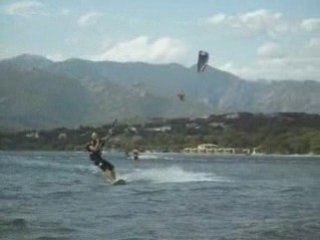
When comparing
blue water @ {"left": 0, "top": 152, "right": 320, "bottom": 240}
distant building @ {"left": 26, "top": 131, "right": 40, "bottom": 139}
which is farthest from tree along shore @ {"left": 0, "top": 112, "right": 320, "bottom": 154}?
blue water @ {"left": 0, "top": 152, "right": 320, "bottom": 240}

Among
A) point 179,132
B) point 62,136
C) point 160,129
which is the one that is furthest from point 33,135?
point 179,132

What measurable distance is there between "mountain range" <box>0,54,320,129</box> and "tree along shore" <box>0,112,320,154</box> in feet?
0.30

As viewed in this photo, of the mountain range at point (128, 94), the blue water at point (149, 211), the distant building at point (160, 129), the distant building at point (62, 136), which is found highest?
the mountain range at point (128, 94)

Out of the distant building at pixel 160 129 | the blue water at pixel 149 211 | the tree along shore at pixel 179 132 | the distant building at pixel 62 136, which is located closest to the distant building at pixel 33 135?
the tree along shore at pixel 179 132

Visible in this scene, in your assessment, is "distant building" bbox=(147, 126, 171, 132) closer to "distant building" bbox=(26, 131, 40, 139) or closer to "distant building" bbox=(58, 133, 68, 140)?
"distant building" bbox=(58, 133, 68, 140)

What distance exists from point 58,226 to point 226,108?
2018 mm

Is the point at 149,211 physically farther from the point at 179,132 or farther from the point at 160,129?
the point at 179,132

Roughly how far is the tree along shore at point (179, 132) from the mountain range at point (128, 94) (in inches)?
3.6

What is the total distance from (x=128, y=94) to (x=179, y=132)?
160 centimetres

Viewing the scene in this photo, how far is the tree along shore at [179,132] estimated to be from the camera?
6051 millimetres

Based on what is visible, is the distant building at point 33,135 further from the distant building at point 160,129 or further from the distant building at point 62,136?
the distant building at point 160,129

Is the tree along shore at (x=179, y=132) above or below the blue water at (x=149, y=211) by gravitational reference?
above

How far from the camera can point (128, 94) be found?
6.69 metres

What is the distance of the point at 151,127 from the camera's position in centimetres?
632
